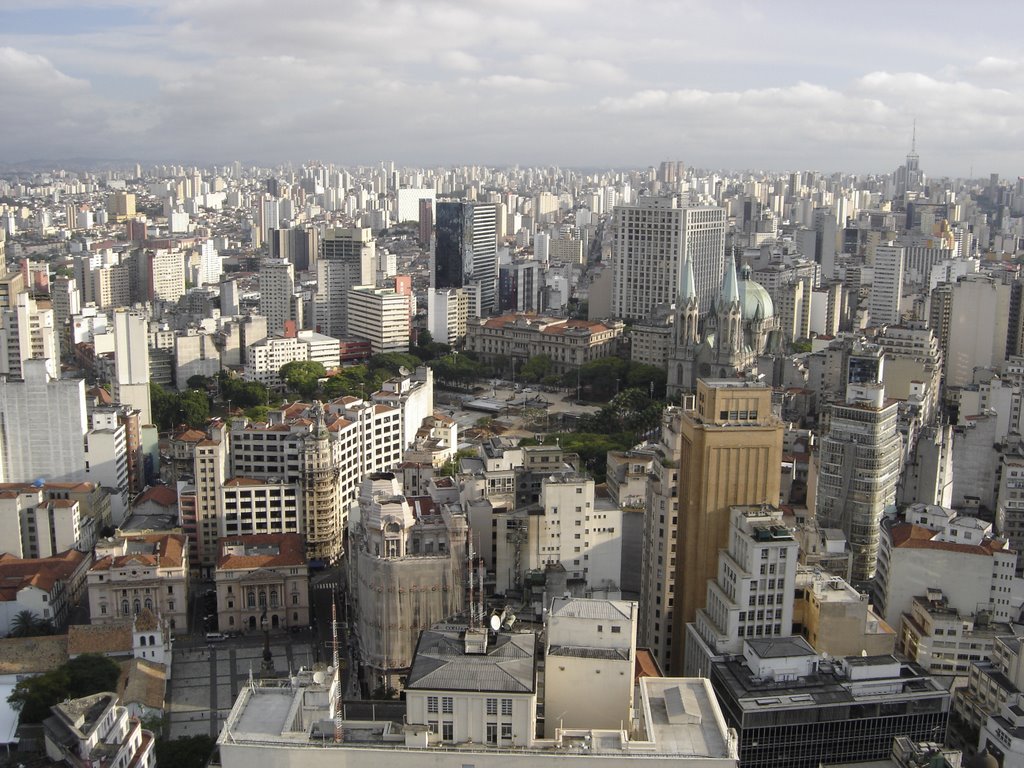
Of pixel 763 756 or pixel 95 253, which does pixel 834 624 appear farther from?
pixel 95 253

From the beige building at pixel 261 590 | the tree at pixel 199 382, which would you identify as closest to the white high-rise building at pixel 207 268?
the tree at pixel 199 382

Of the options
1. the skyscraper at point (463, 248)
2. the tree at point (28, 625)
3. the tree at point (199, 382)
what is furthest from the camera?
the skyscraper at point (463, 248)

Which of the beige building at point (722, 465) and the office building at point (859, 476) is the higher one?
the beige building at point (722, 465)

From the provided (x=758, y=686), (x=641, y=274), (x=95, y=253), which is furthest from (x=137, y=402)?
(x=95, y=253)

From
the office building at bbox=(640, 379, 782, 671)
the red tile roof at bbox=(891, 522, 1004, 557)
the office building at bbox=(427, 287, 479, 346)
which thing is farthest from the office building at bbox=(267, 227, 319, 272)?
the office building at bbox=(640, 379, 782, 671)

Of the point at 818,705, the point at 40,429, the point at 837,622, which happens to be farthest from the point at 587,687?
the point at 40,429

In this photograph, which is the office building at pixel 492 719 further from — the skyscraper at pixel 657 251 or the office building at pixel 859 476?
the skyscraper at pixel 657 251
